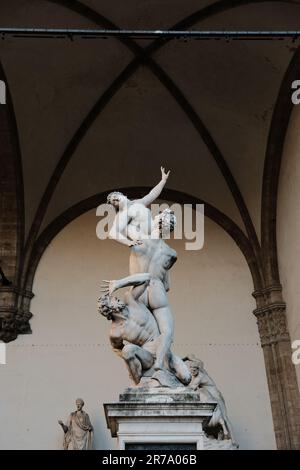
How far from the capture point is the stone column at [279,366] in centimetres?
1095

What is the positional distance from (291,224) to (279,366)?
8.86 ft

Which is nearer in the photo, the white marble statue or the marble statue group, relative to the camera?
the marble statue group

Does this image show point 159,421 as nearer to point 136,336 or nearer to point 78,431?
point 136,336

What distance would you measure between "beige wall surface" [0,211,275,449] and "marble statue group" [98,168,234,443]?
619 cm

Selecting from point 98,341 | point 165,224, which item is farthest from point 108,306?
point 98,341

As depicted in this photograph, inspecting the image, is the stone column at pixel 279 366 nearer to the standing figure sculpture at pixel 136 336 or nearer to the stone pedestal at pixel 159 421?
the standing figure sculpture at pixel 136 336

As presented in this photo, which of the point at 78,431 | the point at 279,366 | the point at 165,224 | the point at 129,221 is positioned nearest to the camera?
the point at 165,224

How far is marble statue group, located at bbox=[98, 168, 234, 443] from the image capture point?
5219 mm

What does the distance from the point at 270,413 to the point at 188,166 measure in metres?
5.43

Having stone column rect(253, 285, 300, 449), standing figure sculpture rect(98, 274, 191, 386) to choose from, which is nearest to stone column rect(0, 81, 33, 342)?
stone column rect(253, 285, 300, 449)

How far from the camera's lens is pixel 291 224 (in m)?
11.7

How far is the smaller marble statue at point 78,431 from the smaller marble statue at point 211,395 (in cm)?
204

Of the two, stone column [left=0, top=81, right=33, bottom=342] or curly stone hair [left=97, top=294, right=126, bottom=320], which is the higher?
stone column [left=0, top=81, right=33, bottom=342]

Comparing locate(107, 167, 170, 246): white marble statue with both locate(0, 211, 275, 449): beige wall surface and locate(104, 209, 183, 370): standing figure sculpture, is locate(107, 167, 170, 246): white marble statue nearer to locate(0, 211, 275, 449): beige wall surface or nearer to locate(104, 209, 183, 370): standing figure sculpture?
locate(104, 209, 183, 370): standing figure sculpture
